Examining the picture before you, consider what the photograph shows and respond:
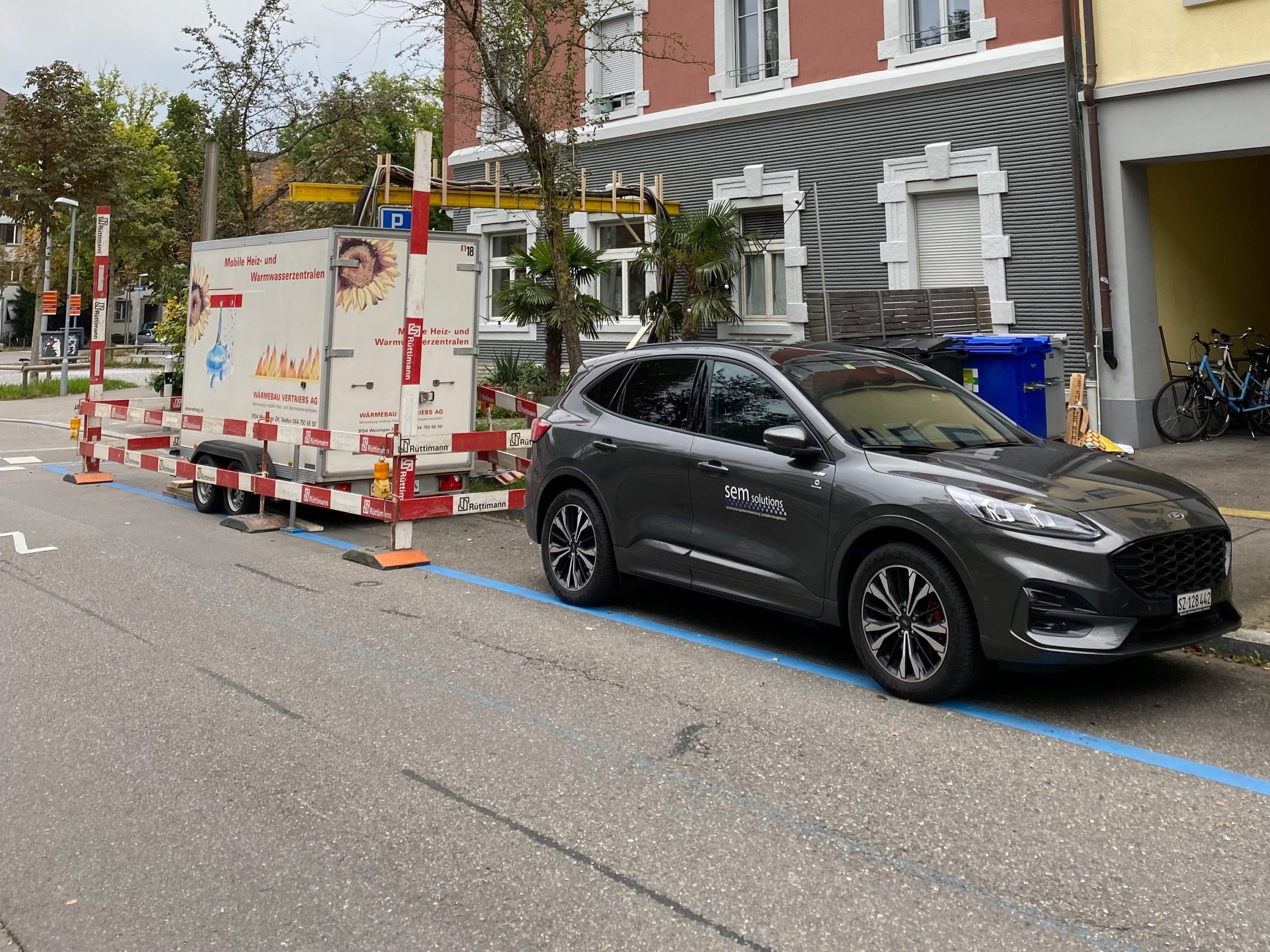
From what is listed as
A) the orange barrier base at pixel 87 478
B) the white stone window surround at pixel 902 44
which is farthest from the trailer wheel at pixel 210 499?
the white stone window surround at pixel 902 44

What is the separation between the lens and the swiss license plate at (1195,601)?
513cm

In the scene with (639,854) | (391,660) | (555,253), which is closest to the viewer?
(639,854)

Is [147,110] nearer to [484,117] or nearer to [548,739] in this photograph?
[484,117]

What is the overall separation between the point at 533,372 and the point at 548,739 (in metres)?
15.3

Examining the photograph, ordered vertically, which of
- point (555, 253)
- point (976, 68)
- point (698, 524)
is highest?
point (976, 68)

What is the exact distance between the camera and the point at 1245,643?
6051 mm

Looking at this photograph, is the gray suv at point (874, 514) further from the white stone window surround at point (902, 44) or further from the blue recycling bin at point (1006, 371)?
the white stone window surround at point (902, 44)

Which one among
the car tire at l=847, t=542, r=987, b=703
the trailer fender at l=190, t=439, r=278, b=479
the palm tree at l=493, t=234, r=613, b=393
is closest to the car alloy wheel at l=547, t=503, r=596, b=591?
the car tire at l=847, t=542, r=987, b=703

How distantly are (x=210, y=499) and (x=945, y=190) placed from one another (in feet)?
34.4

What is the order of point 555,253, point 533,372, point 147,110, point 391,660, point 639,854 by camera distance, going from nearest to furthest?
point 639,854 < point 391,660 < point 555,253 < point 533,372 < point 147,110

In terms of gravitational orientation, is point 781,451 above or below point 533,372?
below

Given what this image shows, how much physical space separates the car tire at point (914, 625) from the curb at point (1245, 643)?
1.80m

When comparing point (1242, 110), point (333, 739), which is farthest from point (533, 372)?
point (333, 739)

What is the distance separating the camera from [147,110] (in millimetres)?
55750
